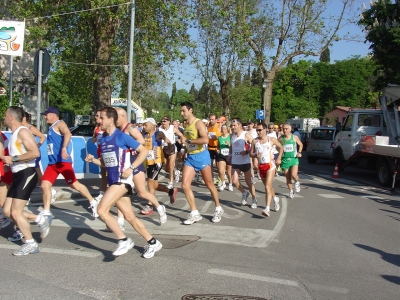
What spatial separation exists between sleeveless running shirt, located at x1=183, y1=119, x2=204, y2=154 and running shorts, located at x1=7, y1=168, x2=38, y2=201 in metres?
2.76

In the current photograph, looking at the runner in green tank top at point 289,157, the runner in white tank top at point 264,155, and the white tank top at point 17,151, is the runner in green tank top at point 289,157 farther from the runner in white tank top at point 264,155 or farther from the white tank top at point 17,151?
the white tank top at point 17,151

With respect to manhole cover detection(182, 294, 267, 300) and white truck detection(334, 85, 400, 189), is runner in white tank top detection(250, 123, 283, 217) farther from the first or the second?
white truck detection(334, 85, 400, 189)

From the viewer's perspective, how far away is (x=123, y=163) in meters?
5.77

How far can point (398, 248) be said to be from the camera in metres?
7.00

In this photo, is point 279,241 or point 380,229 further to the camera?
point 380,229

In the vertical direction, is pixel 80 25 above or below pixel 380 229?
above

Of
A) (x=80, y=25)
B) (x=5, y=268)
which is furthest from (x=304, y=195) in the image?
(x=80, y=25)

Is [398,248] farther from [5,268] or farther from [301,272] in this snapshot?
[5,268]

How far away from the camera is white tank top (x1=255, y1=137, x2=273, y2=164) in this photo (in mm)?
9273

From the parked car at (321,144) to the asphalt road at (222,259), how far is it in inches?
543

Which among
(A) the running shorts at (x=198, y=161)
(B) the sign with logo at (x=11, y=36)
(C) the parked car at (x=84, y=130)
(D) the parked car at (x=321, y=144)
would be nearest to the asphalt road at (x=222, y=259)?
(A) the running shorts at (x=198, y=161)

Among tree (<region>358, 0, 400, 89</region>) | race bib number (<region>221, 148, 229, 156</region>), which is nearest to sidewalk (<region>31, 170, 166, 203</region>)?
race bib number (<region>221, 148, 229, 156</region>)

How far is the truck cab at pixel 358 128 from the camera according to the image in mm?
17147

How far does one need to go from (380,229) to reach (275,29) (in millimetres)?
22760
